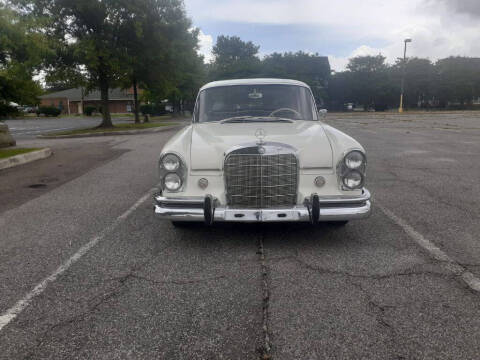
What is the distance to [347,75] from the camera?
65.6 meters

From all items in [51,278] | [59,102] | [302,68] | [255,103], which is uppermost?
[302,68]

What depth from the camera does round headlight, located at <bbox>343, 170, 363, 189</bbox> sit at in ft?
12.7

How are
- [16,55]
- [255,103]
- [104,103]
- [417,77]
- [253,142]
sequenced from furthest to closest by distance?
[417,77] < [104,103] < [16,55] < [255,103] < [253,142]

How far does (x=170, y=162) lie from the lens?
12.9 ft

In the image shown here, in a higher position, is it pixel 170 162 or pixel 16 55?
pixel 16 55

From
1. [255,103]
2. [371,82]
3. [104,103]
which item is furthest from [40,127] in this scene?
[371,82]

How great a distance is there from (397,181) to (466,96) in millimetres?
68535

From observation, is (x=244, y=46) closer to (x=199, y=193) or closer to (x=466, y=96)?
(x=466, y=96)

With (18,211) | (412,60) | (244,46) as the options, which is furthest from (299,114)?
(244,46)

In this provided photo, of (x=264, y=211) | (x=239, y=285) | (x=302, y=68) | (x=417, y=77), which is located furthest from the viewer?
(x=417, y=77)

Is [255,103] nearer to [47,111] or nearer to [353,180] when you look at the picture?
[353,180]

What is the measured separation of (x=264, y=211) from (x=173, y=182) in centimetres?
94

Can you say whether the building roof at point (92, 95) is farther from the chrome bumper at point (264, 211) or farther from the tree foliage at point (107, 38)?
the chrome bumper at point (264, 211)

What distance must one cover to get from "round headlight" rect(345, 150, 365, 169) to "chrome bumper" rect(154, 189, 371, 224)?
30 centimetres
